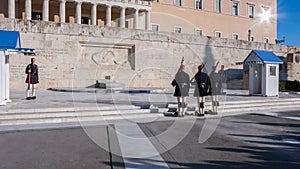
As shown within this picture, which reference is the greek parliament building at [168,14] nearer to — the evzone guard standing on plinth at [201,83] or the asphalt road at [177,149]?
the evzone guard standing on plinth at [201,83]

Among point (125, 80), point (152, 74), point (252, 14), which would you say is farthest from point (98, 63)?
point (252, 14)

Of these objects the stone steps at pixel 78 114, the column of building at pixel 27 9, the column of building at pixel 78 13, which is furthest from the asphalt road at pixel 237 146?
the column of building at pixel 78 13

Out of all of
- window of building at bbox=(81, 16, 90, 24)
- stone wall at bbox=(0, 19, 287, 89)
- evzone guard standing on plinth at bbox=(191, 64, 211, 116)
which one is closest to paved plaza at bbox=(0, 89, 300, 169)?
evzone guard standing on plinth at bbox=(191, 64, 211, 116)

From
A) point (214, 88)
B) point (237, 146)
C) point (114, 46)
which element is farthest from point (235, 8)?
point (237, 146)

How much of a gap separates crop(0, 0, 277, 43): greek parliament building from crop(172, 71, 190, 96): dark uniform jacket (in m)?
25.4

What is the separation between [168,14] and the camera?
4191 centimetres

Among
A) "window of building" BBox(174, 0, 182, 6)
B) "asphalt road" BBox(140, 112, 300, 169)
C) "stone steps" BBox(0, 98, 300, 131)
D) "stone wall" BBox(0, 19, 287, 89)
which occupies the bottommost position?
"asphalt road" BBox(140, 112, 300, 169)

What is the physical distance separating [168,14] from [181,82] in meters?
34.0

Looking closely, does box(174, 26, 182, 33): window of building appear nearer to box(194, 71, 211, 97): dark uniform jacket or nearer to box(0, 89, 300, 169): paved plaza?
box(0, 89, 300, 169): paved plaza

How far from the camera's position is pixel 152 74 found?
2341 centimetres

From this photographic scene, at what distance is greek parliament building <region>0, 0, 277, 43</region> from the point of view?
1288 inches

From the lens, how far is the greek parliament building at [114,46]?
1952 centimetres

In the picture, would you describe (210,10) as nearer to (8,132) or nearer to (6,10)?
(6,10)

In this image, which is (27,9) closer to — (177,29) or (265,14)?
(177,29)
